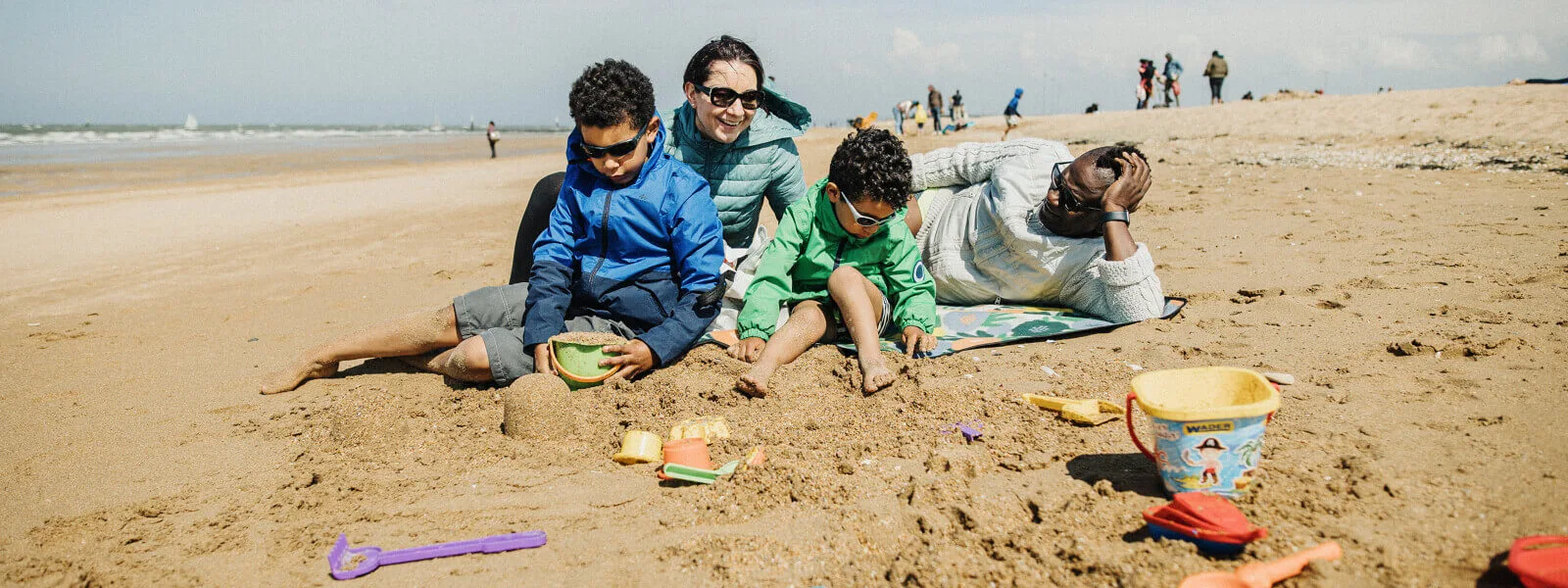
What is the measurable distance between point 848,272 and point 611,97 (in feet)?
4.27

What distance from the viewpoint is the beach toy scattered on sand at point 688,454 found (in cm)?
276

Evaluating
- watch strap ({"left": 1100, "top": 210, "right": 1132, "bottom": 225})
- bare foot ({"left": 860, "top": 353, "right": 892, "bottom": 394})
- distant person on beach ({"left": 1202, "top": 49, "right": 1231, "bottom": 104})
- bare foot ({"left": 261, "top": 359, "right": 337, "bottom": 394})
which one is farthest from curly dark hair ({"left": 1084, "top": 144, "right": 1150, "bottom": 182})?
distant person on beach ({"left": 1202, "top": 49, "right": 1231, "bottom": 104})

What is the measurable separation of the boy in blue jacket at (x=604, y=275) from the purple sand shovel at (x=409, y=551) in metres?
1.27

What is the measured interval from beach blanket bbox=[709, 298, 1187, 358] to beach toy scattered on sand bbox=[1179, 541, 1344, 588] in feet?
6.52

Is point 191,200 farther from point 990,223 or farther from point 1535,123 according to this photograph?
point 1535,123

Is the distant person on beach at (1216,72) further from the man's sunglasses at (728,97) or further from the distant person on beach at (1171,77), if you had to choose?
the man's sunglasses at (728,97)

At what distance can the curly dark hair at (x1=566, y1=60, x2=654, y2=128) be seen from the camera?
3531mm

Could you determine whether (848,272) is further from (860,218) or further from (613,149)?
(613,149)

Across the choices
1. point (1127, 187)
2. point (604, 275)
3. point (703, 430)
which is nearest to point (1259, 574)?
point (703, 430)

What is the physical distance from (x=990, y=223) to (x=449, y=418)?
2.83 metres

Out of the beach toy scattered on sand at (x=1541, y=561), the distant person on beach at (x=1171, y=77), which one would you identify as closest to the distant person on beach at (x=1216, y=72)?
the distant person on beach at (x=1171, y=77)

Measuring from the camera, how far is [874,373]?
3383mm

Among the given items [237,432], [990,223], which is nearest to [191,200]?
[237,432]

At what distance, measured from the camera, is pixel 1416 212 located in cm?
597
